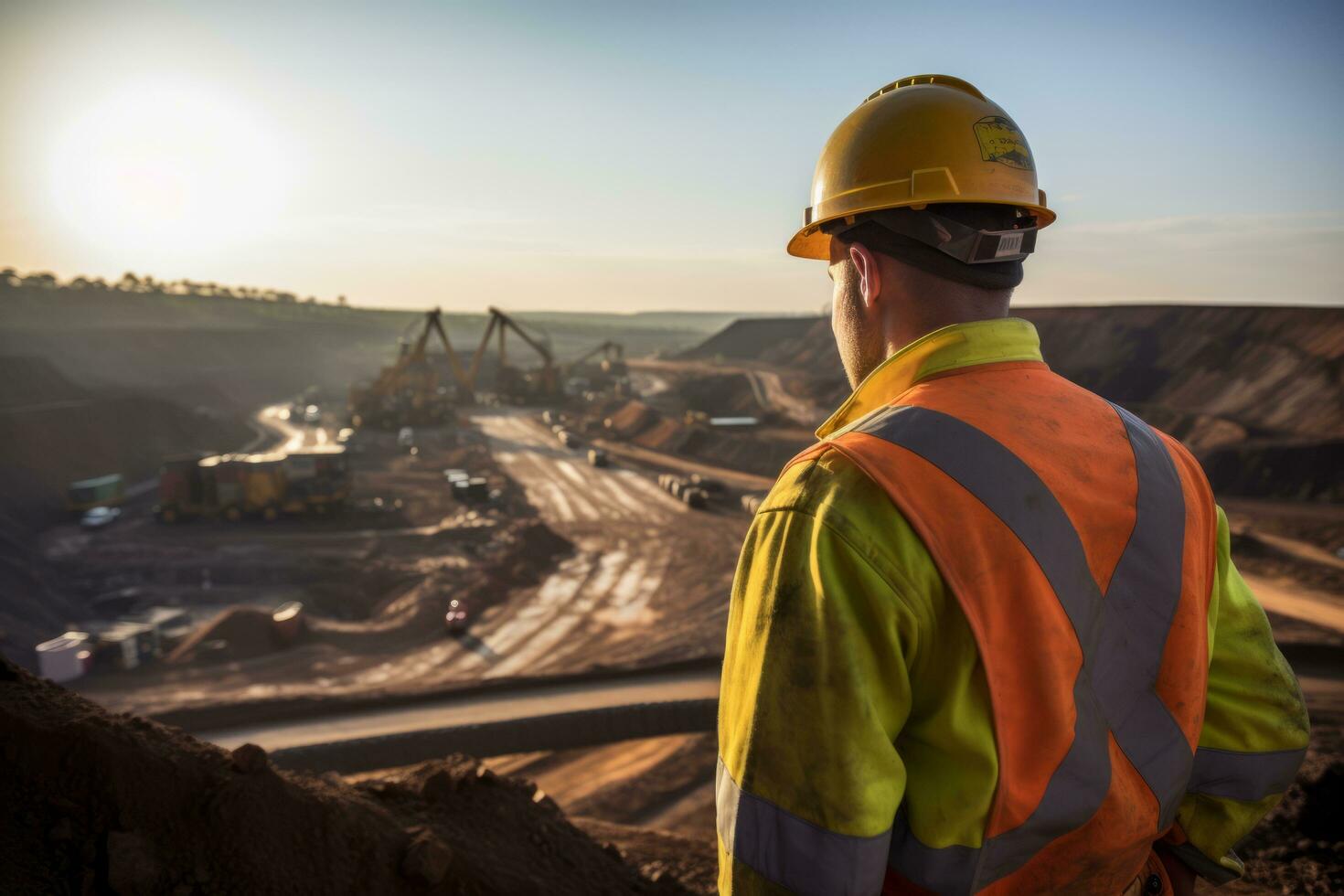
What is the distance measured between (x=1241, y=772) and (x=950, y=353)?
1.51 metres

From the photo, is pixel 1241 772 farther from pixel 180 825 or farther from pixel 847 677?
pixel 180 825

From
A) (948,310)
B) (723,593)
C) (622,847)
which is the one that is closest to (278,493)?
(723,593)

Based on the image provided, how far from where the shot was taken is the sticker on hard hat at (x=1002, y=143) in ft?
6.77

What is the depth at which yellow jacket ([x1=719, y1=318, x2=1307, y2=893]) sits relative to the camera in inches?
59.8

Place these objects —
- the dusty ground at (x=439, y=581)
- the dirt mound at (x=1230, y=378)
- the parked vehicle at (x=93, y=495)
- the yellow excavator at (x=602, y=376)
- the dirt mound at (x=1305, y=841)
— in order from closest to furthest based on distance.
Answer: the dirt mound at (x=1305, y=841)
the dusty ground at (x=439, y=581)
the dirt mound at (x=1230, y=378)
the parked vehicle at (x=93, y=495)
the yellow excavator at (x=602, y=376)

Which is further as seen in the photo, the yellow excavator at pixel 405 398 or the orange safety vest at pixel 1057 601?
the yellow excavator at pixel 405 398

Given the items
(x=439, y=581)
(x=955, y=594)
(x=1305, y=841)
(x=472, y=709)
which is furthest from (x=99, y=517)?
(x=955, y=594)

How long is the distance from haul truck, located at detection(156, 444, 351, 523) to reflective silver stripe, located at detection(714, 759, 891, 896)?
3142 centimetres

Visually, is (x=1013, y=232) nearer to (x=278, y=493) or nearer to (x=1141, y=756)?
(x=1141, y=756)

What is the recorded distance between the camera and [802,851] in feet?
5.08

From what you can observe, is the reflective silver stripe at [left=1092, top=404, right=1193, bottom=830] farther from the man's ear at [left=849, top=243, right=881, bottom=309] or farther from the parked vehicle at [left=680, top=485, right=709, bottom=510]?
the parked vehicle at [left=680, top=485, right=709, bottom=510]

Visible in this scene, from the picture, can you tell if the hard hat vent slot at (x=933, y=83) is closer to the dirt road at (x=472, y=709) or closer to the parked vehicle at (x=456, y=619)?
the dirt road at (x=472, y=709)

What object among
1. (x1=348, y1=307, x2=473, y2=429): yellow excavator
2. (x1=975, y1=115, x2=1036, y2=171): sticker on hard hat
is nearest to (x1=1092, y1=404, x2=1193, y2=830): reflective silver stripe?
(x1=975, y1=115, x2=1036, y2=171): sticker on hard hat

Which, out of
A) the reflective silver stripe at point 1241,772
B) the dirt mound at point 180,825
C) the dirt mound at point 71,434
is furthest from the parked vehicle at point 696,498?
the reflective silver stripe at point 1241,772
